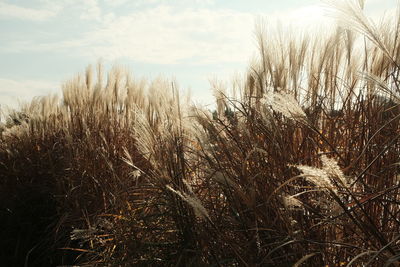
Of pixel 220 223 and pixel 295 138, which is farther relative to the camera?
pixel 295 138

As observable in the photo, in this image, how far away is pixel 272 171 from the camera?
7.59 feet

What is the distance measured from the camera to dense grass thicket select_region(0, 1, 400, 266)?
174 centimetres

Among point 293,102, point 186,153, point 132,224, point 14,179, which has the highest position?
point 293,102

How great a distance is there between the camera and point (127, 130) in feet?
15.4

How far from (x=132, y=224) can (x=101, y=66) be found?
3.23m

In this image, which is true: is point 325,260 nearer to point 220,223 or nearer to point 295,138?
point 220,223

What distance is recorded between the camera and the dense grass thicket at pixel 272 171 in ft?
5.69

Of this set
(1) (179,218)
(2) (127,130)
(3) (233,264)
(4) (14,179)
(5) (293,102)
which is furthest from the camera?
(4) (14,179)

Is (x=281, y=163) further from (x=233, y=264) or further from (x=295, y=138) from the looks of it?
(x=233, y=264)

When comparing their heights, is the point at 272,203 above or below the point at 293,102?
below

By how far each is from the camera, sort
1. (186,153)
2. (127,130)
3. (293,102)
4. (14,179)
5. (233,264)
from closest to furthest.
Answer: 1. (293,102)
2. (233,264)
3. (186,153)
4. (127,130)
5. (14,179)

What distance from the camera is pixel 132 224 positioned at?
2848 mm

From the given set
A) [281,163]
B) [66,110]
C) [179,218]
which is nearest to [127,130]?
[66,110]

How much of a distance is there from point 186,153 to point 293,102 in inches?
50.8
